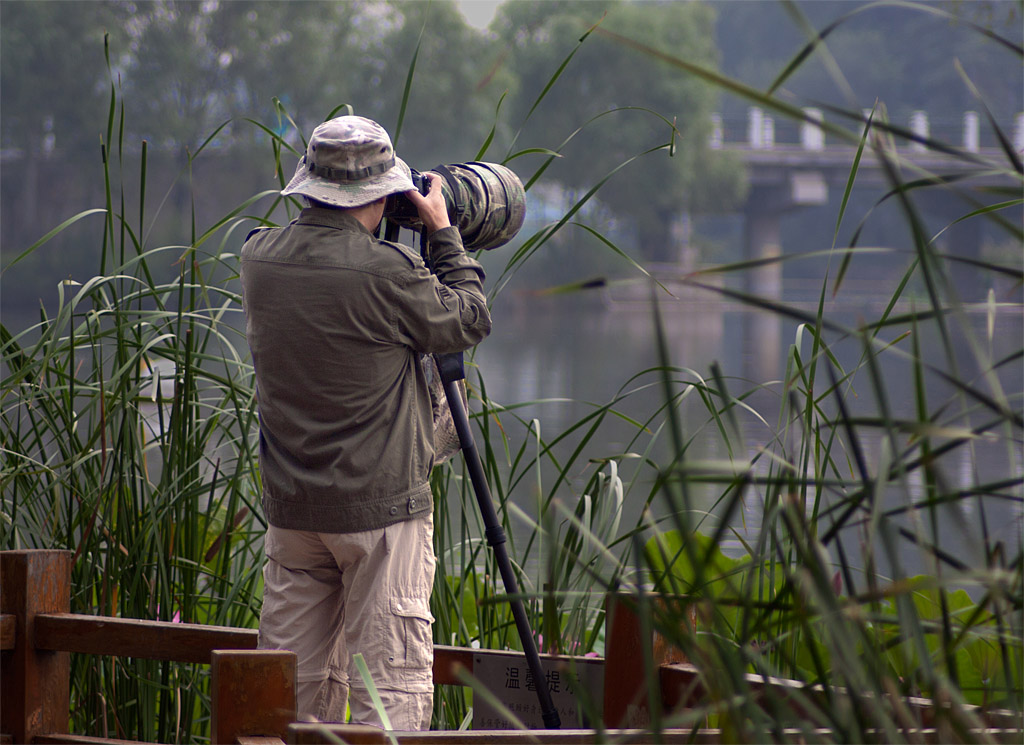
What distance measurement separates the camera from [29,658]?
4.53 feet

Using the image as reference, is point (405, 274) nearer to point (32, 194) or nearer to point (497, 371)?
point (497, 371)

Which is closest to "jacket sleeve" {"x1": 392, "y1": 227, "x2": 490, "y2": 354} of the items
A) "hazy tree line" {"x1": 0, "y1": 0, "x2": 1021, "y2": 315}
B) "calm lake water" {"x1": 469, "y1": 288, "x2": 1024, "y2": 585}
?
"calm lake water" {"x1": 469, "y1": 288, "x2": 1024, "y2": 585}

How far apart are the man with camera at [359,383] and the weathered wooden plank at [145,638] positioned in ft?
0.44

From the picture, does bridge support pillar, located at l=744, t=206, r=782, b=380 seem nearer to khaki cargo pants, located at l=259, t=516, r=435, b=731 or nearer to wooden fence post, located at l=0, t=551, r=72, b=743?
khaki cargo pants, located at l=259, t=516, r=435, b=731

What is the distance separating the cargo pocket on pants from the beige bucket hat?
0.53 m

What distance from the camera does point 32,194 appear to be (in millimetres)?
29812

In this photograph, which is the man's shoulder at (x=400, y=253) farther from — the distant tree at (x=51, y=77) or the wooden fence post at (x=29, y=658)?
the distant tree at (x=51, y=77)

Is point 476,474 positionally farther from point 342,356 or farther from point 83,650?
point 83,650

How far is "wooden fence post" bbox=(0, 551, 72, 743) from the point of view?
4.50 feet

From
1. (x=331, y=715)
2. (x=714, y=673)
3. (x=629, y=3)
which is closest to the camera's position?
(x=714, y=673)

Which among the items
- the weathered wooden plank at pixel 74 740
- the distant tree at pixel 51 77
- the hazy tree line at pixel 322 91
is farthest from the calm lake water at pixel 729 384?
the distant tree at pixel 51 77

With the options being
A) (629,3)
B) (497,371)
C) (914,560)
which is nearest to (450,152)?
(629,3)

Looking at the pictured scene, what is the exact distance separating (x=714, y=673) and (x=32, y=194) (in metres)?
32.6

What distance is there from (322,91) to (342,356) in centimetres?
3367
